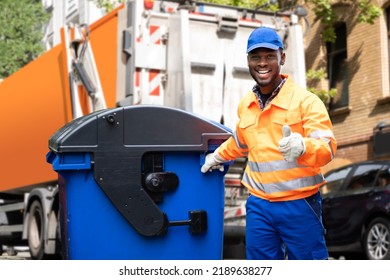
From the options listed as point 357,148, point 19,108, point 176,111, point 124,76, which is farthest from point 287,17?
point 357,148

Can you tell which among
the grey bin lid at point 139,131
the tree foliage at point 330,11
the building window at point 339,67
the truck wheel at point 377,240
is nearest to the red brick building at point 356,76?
the building window at point 339,67

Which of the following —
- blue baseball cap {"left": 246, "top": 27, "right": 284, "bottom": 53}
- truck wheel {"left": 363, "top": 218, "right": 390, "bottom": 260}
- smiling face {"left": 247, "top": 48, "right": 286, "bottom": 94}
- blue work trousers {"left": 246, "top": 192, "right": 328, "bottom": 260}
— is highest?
blue baseball cap {"left": 246, "top": 27, "right": 284, "bottom": 53}

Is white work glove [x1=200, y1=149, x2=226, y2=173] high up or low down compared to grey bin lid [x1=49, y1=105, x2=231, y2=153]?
down

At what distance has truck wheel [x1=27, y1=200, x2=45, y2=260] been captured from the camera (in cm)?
1034

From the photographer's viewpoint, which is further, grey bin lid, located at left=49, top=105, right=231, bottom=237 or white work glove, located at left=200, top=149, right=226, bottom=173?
grey bin lid, located at left=49, top=105, right=231, bottom=237

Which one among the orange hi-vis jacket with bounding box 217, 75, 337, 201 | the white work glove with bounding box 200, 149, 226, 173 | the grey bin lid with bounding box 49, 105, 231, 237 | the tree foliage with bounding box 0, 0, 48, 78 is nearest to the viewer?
the orange hi-vis jacket with bounding box 217, 75, 337, 201

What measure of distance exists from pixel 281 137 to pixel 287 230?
1.43 feet

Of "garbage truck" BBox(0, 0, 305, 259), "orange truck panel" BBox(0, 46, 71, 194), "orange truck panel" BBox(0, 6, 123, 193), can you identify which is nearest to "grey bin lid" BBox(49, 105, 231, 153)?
"garbage truck" BBox(0, 0, 305, 259)

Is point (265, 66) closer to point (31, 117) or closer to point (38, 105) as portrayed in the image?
point (38, 105)

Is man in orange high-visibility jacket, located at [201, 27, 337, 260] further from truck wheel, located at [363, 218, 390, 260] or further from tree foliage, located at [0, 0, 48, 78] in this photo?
tree foliage, located at [0, 0, 48, 78]

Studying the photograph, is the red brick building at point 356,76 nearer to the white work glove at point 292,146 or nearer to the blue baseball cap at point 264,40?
the blue baseball cap at point 264,40

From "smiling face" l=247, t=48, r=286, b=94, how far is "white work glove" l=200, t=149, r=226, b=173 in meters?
0.71

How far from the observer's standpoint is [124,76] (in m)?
9.83
